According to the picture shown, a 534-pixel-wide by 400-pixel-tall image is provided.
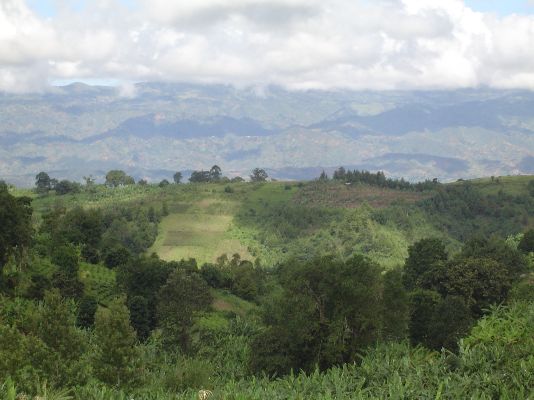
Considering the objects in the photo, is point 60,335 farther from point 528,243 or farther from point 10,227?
point 528,243

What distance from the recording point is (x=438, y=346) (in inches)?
1949

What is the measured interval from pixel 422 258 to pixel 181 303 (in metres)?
38.8

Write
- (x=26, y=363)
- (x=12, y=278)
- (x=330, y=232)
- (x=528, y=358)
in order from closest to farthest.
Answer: (x=528, y=358) < (x=26, y=363) < (x=12, y=278) < (x=330, y=232)

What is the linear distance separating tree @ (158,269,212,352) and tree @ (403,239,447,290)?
33466 millimetres

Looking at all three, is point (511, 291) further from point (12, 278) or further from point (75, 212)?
point (75, 212)

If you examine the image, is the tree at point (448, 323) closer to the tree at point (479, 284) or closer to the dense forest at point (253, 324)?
the dense forest at point (253, 324)

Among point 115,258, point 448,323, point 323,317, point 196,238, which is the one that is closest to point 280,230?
point 196,238

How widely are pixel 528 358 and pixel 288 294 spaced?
22.6m

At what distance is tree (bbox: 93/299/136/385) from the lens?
123ft

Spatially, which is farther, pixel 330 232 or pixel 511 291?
pixel 330 232

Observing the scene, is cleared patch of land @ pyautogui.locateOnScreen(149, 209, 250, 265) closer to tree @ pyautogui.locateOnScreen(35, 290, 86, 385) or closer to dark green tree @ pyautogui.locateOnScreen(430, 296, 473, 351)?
dark green tree @ pyautogui.locateOnScreen(430, 296, 473, 351)

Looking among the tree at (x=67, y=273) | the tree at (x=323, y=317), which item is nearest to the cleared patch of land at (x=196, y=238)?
the tree at (x=67, y=273)

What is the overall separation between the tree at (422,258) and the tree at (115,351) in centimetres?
5044

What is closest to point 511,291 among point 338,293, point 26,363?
point 338,293
